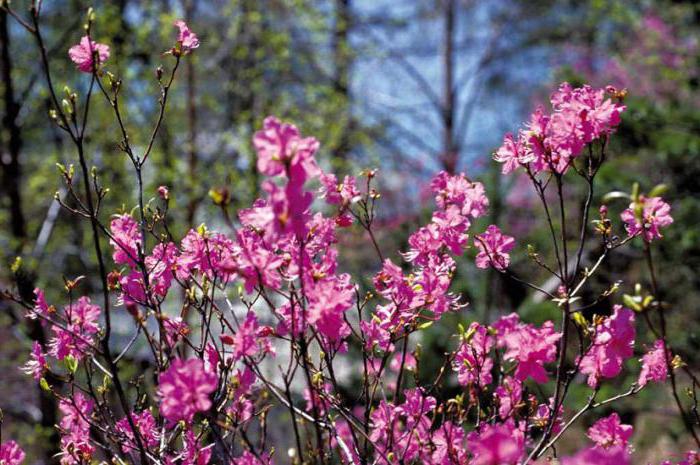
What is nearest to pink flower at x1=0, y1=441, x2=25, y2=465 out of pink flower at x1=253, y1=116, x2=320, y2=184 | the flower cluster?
pink flower at x1=253, y1=116, x2=320, y2=184

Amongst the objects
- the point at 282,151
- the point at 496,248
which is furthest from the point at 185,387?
the point at 496,248

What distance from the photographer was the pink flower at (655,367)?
1452 millimetres

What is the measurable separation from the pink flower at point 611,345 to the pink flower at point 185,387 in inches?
35.1

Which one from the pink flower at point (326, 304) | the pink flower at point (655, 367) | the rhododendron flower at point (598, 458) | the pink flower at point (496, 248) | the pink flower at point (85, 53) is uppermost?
the pink flower at point (85, 53)

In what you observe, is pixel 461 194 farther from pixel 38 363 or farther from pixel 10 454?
pixel 10 454

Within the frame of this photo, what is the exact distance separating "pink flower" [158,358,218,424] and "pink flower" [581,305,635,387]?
0.89 metres

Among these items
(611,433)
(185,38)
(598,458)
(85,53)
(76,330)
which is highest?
(185,38)

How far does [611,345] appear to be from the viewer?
4.61 ft

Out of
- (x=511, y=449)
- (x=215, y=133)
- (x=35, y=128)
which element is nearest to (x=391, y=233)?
(x=215, y=133)

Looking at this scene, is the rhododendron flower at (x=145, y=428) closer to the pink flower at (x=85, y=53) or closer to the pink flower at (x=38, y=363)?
the pink flower at (x=38, y=363)

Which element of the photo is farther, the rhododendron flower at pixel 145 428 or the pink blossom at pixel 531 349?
the rhododendron flower at pixel 145 428

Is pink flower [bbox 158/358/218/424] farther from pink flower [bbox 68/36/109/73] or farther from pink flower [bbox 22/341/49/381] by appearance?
pink flower [bbox 68/36/109/73]

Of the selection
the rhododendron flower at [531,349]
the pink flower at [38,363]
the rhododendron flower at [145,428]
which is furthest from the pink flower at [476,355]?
the pink flower at [38,363]

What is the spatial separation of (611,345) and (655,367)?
0.17m
